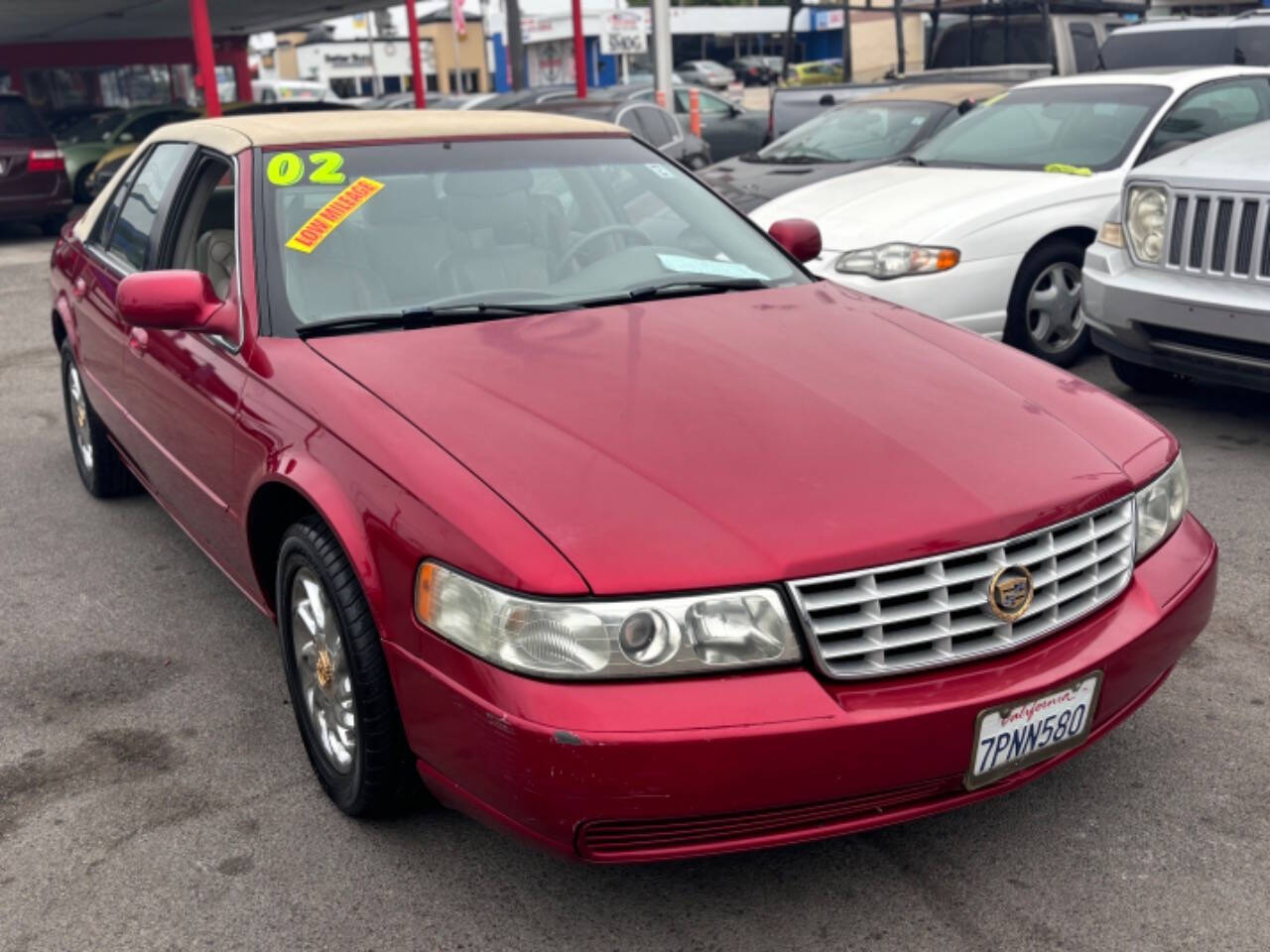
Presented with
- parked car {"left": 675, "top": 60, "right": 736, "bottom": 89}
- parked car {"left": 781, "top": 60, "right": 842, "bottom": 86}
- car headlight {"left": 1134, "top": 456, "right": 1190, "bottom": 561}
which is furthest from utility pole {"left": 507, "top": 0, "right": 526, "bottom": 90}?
car headlight {"left": 1134, "top": 456, "right": 1190, "bottom": 561}

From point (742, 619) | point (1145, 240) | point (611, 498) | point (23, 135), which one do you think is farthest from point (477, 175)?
point (23, 135)

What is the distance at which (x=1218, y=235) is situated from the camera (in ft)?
17.7

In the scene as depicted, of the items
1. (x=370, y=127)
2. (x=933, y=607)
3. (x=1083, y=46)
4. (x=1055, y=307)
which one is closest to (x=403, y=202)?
(x=370, y=127)

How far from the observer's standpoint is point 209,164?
4.05 meters

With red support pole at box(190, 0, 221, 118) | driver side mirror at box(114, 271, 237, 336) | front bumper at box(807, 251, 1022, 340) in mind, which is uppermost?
red support pole at box(190, 0, 221, 118)

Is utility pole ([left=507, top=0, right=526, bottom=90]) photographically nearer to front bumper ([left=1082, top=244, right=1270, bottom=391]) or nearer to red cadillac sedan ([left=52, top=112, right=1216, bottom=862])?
front bumper ([left=1082, top=244, right=1270, bottom=391])

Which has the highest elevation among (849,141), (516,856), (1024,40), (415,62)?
(415,62)

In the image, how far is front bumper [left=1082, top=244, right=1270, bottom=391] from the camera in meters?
5.21

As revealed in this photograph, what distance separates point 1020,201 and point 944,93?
3.62 metres

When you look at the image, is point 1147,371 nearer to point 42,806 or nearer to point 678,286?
point 678,286

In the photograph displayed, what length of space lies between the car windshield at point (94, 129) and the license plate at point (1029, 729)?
17918mm

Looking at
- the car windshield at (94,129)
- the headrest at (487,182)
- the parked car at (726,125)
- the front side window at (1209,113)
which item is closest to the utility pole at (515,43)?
the parked car at (726,125)

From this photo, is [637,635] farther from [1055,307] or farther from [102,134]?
[102,134]

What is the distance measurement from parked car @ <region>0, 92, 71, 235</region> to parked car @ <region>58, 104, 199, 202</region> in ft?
5.73
